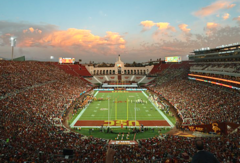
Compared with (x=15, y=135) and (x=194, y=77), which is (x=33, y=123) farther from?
(x=194, y=77)

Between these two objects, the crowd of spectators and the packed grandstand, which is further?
the packed grandstand

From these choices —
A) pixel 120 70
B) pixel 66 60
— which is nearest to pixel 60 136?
pixel 66 60

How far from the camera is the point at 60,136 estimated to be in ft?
58.1

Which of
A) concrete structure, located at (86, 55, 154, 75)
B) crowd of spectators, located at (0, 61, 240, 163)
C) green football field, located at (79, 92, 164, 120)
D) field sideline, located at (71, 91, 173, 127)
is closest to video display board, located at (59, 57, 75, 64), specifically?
concrete structure, located at (86, 55, 154, 75)

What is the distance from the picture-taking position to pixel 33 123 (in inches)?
810

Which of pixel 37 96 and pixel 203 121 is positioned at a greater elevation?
pixel 37 96

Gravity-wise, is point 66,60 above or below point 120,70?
above

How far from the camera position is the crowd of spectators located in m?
11.8

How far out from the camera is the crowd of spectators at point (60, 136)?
11.8 m

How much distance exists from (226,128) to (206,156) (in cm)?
2028

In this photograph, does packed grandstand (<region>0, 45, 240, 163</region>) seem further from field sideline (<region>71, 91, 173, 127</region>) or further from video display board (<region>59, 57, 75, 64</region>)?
video display board (<region>59, 57, 75, 64</region>)

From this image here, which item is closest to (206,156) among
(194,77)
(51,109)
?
(51,109)

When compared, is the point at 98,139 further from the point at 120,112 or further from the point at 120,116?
the point at 120,112

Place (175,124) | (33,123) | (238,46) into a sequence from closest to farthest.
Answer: (33,123) < (175,124) < (238,46)
